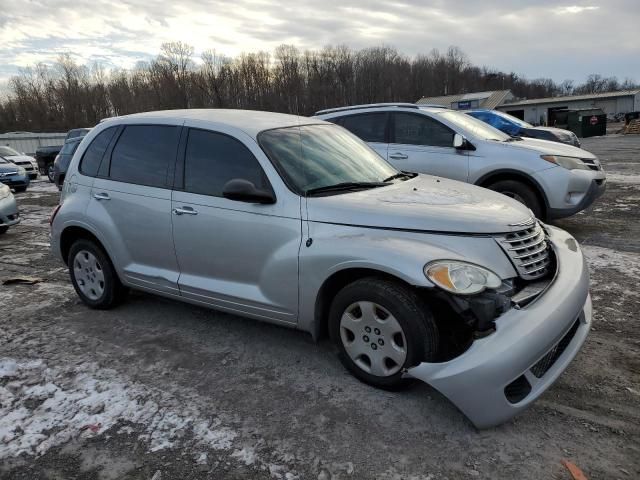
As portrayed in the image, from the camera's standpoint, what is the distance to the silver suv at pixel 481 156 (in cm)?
639

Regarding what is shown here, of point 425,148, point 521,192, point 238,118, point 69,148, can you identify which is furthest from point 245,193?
point 69,148

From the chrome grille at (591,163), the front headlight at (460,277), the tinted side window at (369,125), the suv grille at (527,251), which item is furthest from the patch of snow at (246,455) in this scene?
the chrome grille at (591,163)

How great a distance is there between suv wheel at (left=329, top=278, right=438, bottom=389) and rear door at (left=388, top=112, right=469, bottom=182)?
14.2ft

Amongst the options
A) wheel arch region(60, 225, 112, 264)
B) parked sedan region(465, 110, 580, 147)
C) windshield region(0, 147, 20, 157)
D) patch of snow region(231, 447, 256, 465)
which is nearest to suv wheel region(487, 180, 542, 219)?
wheel arch region(60, 225, 112, 264)

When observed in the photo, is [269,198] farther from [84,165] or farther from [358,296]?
[84,165]

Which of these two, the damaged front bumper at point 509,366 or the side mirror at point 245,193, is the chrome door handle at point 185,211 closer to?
the side mirror at point 245,193

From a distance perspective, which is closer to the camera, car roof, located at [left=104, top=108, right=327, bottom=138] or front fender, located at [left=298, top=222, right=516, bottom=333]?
front fender, located at [left=298, top=222, right=516, bottom=333]

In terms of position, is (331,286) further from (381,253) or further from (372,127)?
(372,127)

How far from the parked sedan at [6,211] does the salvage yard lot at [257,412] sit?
5008mm

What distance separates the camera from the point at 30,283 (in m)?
5.84

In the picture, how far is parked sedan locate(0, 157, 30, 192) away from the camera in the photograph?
52.5 ft

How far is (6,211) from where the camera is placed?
8.57 meters

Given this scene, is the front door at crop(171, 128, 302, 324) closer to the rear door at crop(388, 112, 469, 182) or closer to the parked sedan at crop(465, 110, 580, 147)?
the rear door at crop(388, 112, 469, 182)

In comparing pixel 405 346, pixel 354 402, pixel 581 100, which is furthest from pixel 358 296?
pixel 581 100
